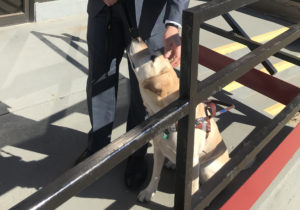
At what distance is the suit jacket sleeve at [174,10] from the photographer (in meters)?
1.98

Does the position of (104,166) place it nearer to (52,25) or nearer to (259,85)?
(259,85)

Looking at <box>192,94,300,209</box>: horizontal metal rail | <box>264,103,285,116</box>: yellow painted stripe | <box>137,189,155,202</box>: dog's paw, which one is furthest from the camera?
<box>264,103,285,116</box>: yellow painted stripe

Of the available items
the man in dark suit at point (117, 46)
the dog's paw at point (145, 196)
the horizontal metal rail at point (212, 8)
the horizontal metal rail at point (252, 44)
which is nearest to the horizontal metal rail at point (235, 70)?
the horizontal metal rail at point (212, 8)

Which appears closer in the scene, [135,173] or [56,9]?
[135,173]

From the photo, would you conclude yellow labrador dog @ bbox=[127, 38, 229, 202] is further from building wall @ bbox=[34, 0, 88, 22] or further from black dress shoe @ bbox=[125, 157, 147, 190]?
building wall @ bbox=[34, 0, 88, 22]

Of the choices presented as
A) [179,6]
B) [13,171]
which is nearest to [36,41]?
[13,171]

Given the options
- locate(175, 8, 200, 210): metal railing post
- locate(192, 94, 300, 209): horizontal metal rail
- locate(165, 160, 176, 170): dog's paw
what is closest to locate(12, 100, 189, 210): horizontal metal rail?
locate(175, 8, 200, 210): metal railing post

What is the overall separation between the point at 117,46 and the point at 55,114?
117cm

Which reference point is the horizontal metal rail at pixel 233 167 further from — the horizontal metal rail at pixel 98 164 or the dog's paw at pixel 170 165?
the dog's paw at pixel 170 165

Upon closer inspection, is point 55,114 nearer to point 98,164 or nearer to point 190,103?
point 190,103

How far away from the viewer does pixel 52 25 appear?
484cm

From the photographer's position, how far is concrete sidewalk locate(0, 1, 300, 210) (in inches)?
96.0

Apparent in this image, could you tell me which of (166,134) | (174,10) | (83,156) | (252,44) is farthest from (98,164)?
(252,44)

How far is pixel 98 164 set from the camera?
1.09 metres
